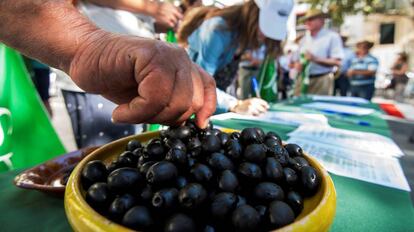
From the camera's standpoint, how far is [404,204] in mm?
604

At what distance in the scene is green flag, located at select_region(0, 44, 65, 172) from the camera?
102 cm

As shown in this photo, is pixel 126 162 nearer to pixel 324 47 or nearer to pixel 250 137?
pixel 250 137

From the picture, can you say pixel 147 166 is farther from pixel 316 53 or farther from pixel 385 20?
pixel 385 20

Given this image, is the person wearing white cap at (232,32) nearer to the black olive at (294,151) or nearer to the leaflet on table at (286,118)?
the leaflet on table at (286,118)

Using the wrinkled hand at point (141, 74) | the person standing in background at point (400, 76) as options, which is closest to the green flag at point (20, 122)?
the wrinkled hand at point (141, 74)

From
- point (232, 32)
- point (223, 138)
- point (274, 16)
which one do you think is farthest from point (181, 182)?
point (274, 16)

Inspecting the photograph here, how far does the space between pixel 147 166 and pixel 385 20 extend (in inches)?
661

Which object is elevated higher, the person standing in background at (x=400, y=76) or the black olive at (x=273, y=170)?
the black olive at (x=273, y=170)

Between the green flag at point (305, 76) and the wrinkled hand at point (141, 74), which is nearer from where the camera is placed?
the wrinkled hand at point (141, 74)

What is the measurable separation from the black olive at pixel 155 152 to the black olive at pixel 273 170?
0.17 meters

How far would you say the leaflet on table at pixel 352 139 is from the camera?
0.98 m

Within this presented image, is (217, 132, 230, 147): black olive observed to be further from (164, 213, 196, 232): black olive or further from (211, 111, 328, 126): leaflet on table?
(211, 111, 328, 126): leaflet on table

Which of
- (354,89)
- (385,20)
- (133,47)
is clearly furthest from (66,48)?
(385,20)

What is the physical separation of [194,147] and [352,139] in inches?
34.1
